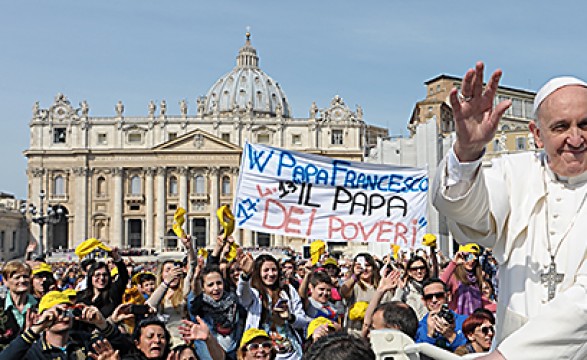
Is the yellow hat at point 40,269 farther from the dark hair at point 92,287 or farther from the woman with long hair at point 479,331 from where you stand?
the woman with long hair at point 479,331

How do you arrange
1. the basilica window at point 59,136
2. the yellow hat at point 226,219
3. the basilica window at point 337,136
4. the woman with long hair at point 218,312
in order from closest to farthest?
the woman with long hair at point 218,312 < the yellow hat at point 226,219 < the basilica window at point 59,136 < the basilica window at point 337,136

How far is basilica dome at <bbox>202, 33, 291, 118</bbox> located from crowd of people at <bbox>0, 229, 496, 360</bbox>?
82578 millimetres

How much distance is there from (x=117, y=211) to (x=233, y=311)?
61272 millimetres

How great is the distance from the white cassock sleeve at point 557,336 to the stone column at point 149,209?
6406 cm

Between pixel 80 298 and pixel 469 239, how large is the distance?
4.01m

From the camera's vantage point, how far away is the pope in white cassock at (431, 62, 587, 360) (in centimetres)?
178

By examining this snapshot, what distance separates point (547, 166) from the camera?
1.95m

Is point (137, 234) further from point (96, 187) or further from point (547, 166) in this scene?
point (547, 166)

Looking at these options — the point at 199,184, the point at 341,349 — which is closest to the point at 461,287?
the point at 341,349

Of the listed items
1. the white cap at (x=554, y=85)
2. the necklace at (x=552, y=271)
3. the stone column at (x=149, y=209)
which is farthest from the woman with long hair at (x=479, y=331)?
the stone column at (x=149, y=209)

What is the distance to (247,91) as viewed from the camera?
91688 mm

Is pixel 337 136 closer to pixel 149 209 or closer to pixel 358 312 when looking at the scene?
pixel 149 209

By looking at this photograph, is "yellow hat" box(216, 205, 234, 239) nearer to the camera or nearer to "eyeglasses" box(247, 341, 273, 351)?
"eyeglasses" box(247, 341, 273, 351)

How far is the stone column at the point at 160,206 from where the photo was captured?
6394 centimetres
